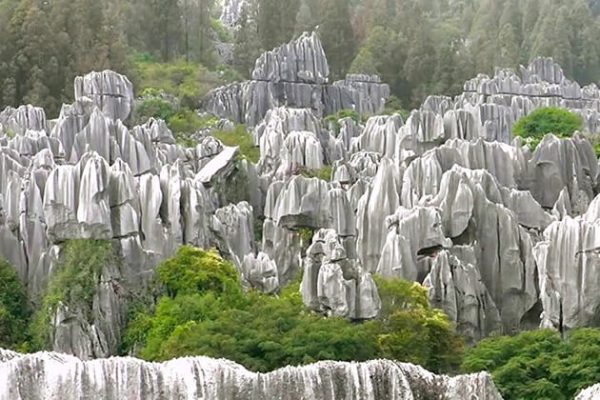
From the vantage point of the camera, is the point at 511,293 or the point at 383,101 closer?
the point at 511,293

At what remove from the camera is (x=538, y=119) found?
42.4 metres

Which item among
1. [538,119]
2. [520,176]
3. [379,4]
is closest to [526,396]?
[520,176]

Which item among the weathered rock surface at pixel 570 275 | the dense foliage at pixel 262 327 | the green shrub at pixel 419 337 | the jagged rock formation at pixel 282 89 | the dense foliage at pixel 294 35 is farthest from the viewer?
the jagged rock formation at pixel 282 89

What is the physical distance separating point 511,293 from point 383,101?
104 feet

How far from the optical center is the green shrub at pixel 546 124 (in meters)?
41.5

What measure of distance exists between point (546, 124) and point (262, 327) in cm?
2714

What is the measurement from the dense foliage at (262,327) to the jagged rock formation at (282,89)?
27.6 meters

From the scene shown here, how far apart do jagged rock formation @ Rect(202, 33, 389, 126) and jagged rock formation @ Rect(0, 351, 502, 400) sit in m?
37.6

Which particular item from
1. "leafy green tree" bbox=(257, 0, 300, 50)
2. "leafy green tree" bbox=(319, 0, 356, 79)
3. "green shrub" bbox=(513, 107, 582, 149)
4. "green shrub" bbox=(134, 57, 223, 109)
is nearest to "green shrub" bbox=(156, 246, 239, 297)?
"green shrub" bbox=(513, 107, 582, 149)

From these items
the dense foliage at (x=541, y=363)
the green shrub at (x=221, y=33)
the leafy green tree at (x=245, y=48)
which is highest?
the green shrub at (x=221, y=33)

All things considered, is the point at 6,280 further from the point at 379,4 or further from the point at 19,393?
the point at 379,4

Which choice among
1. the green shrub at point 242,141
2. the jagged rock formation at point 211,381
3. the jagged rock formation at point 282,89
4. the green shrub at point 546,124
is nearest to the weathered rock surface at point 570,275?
the jagged rock formation at point 211,381

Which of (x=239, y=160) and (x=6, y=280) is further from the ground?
(x=239, y=160)

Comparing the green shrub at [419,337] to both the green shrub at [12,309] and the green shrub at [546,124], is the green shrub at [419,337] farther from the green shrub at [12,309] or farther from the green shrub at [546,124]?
the green shrub at [546,124]
